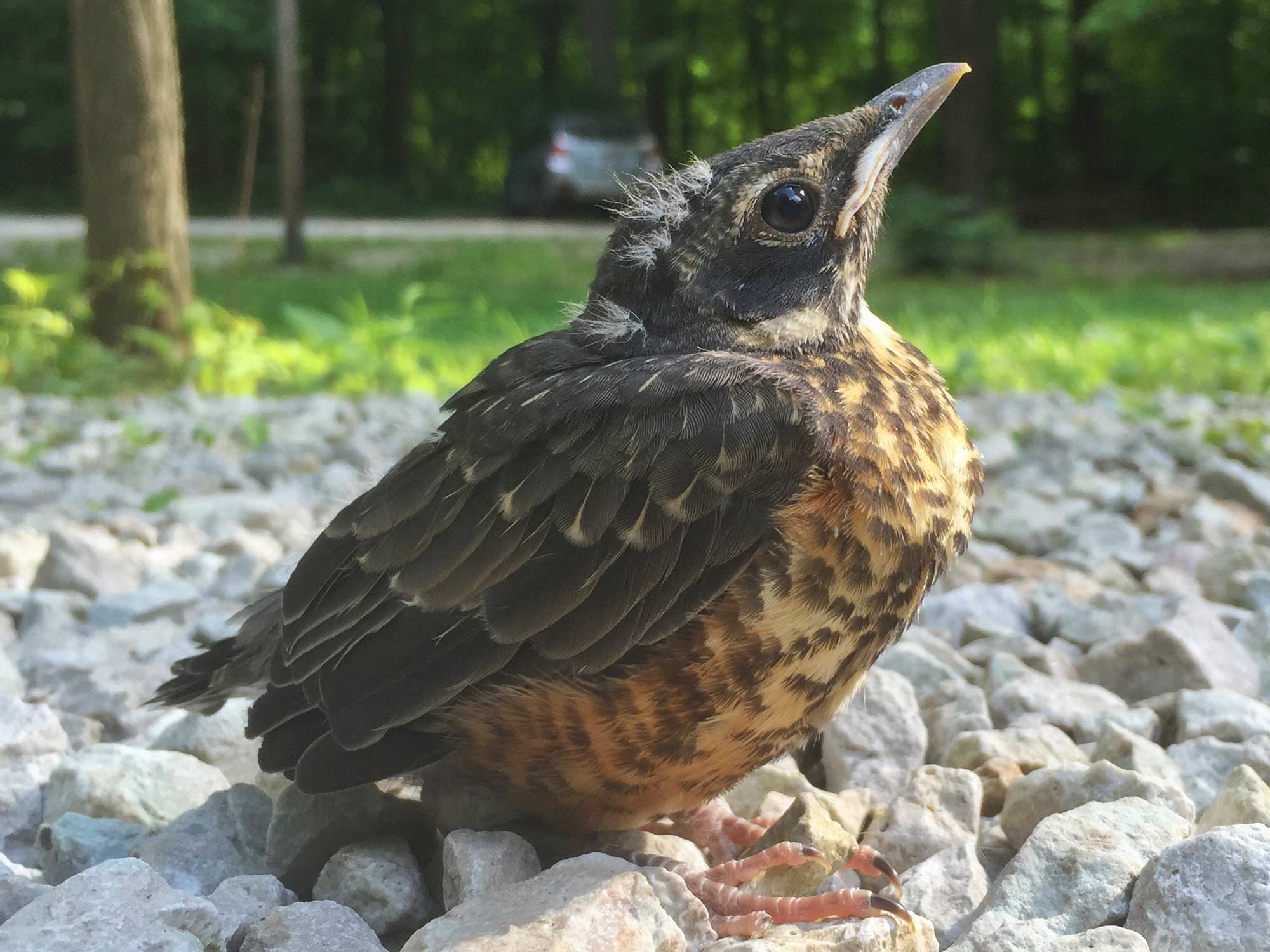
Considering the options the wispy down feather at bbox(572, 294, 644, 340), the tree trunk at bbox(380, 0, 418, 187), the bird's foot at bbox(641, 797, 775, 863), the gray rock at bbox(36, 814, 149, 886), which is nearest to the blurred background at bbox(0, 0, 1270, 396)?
the tree trunk at bbox(380, 0, 418, 187)

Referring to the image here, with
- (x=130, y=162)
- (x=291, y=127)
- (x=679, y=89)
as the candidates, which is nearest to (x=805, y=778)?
(x=130, y=162)

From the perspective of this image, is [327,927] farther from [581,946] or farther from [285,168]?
[285,168]

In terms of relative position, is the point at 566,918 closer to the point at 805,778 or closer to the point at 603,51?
the point at 805,778

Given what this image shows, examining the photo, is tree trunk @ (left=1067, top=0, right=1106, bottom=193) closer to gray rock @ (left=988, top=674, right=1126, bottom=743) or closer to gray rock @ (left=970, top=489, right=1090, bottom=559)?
gray rock @ (left=970, top=489, right=1090, bottom=559)

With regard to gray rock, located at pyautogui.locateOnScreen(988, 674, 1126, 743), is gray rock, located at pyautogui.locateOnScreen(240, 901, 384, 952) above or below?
above

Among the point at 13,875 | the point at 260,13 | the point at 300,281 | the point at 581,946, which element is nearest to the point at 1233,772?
the point at 581,946

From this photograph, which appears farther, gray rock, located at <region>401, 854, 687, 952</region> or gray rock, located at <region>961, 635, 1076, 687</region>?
gray rock, located at <region>961, 635, 1076, 687</region>
